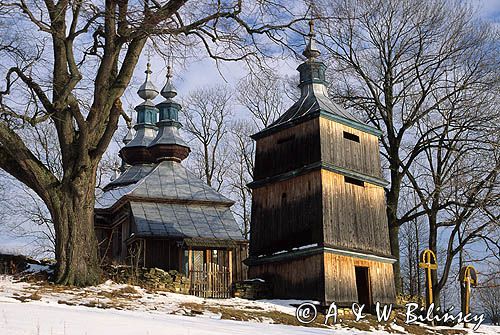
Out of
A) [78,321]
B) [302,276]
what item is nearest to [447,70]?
[302,276]

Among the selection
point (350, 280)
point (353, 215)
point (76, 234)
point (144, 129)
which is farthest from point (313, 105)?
point (144, 129)

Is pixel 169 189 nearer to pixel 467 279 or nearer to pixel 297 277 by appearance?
pixel 297 277

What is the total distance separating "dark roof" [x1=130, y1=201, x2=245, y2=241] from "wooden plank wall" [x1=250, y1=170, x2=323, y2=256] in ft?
11.4

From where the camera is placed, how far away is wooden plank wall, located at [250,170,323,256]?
2058 centimetres

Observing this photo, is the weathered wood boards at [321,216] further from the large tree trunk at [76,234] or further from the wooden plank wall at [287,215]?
the large tree trunk at [76,234]

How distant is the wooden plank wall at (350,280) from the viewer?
64.5 feet

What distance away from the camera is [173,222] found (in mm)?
26047

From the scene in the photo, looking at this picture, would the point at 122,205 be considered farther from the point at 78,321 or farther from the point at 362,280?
the point at 78,321

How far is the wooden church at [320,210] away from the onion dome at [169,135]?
25.2ft

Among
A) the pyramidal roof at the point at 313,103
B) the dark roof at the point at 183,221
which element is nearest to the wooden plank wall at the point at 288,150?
the pyramidal roof at the point at 313,103

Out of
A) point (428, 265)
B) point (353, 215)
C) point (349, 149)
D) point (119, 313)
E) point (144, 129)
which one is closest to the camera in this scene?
point (119, 313)

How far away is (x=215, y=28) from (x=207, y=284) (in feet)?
34.9

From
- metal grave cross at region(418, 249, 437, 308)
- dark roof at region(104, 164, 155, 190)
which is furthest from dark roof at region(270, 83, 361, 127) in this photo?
dark roof at region(104, 164, 155, 190)

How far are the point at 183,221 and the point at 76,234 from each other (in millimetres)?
11616
